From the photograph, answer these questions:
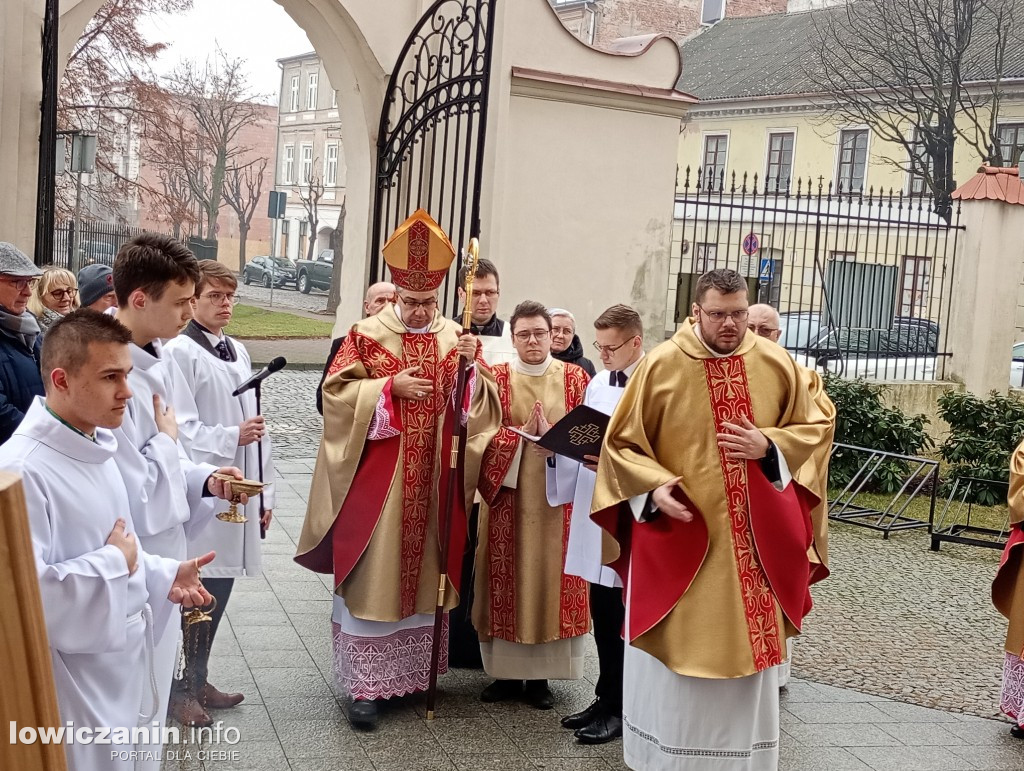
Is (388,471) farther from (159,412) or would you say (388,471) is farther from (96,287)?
(159,412)

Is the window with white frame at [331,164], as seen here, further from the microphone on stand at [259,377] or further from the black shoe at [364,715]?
the black shoe at [364,715]

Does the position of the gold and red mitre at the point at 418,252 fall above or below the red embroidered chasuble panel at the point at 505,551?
above

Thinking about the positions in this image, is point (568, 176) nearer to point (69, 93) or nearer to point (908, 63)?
point (69, 93)

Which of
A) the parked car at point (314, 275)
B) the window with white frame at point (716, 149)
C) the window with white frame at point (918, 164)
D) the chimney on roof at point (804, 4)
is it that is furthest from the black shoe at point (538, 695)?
the chimney on roof at point (804, 4)

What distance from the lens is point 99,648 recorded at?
278 centimetres

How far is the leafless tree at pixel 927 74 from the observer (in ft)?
77.9

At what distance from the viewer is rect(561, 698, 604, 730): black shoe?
196 inches

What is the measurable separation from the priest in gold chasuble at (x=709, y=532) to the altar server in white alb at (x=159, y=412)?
159cm

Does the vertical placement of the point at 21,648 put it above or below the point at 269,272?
above

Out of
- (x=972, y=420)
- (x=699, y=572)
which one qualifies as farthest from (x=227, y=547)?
(x=972, y=420)

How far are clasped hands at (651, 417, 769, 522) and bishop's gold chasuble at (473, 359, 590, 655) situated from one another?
1053 millimetres

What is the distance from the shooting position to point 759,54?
121ft

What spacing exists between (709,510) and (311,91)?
5930 cm

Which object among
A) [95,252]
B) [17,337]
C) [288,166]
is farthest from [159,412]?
[288,166]
